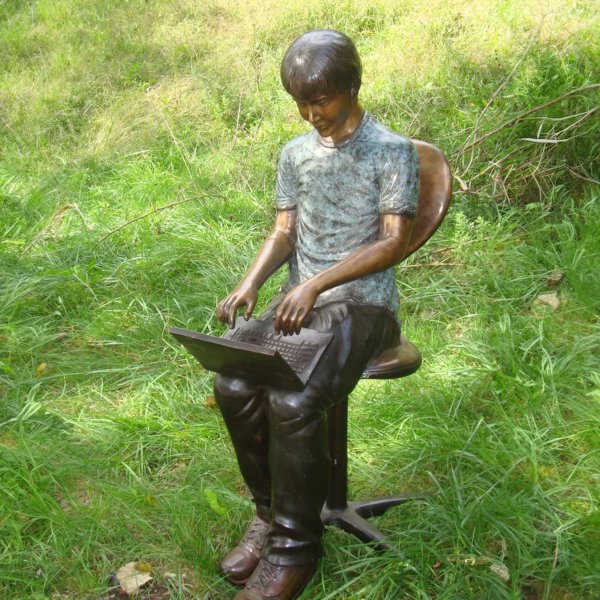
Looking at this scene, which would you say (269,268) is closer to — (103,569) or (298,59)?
(298,59)

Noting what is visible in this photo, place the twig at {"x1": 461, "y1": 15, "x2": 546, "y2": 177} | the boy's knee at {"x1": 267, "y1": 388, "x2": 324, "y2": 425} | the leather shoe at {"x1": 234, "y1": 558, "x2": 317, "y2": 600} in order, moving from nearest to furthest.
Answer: the boy's knee at {"x1": 267, "y1": 388, "x2": 324, "y2": 425} → the leather shoe at {"x1": 234, "y1": 558, "x2": 317, "y2": 600} → the twig at {"x1": 461, "y1": 15, "x2": 546, "y2": 177}

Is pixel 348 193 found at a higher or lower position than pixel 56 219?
higher

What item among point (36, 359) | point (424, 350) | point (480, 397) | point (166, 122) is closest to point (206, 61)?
point (166, 122)

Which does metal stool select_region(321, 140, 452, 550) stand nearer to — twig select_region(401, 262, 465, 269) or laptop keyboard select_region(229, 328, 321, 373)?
laptop keyboard select_region(229, 328, 321, 373)

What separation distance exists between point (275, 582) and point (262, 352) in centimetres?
79

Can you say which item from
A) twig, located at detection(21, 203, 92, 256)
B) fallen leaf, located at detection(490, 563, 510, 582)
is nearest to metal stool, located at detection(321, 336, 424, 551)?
fallen leaf, located at detection(490, 563, 510, 582)

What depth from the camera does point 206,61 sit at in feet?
21.8

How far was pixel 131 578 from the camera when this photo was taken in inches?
105

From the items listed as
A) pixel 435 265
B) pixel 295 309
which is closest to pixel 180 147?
pixel 435 265

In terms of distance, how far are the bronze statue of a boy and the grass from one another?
0.33 metres

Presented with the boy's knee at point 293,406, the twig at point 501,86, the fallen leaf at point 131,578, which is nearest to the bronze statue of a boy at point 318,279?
the boy's knee at point 293,406

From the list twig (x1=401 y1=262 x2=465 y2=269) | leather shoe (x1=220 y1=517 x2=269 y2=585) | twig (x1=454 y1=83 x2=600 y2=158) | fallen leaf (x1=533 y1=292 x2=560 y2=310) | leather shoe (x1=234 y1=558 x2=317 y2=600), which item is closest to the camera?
leather shoe (x1=234 y1=558 x2=317 y2=600)

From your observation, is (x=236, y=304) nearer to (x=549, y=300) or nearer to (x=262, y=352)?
(x=262, y=352)

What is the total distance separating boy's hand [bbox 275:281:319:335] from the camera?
213 centimetres
